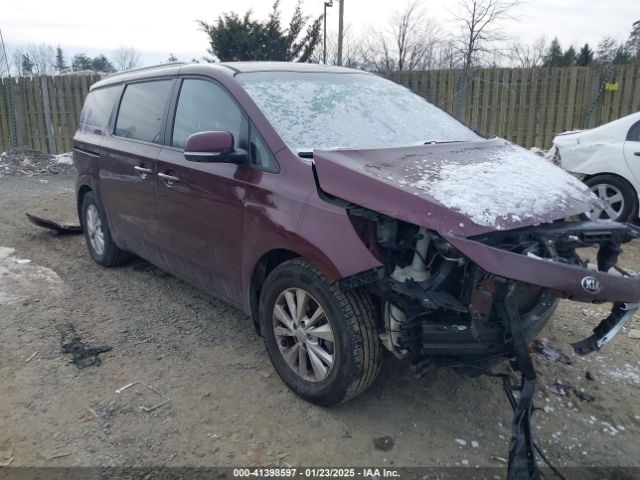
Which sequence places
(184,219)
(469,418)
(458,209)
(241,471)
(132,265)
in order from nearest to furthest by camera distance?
(458,209)
(241,471)
(469,418)
(184,219)
(132,265)

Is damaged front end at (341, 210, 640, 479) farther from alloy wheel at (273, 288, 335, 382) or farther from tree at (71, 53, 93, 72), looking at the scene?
tree at (71, 53, 93, 72)

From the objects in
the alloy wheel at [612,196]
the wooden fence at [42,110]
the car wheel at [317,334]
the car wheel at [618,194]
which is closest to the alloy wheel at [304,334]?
the car wheel at [317,334]

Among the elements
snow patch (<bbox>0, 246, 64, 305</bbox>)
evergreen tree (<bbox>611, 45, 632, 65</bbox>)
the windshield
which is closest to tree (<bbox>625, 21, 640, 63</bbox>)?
evergreen tree (<bbox>611, 45, 632, 65</bbox>)

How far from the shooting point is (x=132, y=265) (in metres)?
5.52

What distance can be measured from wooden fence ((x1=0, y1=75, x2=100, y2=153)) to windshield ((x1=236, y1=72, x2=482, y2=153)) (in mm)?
11340

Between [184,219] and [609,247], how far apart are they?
8.74ft

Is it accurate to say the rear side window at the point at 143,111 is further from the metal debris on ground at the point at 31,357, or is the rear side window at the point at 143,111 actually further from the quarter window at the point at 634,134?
the quarter window at the point at 634,134

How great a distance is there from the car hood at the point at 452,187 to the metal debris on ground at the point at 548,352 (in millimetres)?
1204

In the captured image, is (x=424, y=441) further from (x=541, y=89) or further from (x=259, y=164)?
(x=541, y=89)

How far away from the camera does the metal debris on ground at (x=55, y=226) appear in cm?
A: 664

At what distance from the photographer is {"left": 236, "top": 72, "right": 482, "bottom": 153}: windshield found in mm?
3289

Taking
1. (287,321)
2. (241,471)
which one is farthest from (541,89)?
(241,471)

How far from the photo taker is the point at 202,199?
11.8ft

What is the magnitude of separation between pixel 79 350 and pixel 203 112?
6.13 ft
